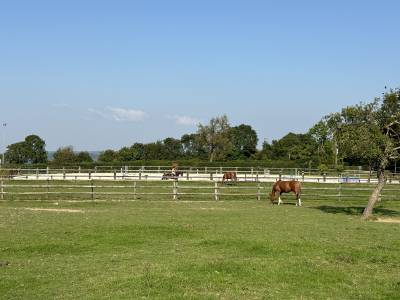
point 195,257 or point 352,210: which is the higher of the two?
point 195,257

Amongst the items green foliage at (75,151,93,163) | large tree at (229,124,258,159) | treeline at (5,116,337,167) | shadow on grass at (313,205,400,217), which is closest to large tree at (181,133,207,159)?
treeline at (5,116,337,167)

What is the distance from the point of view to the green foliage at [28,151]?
326 feet

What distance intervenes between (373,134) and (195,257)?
38.3 feet

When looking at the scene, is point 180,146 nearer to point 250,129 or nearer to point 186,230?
point 250,129

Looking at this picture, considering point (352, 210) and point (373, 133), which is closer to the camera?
point (373, 133)

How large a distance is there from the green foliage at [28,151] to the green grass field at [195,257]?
278ft

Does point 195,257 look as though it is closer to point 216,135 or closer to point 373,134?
point 373,134

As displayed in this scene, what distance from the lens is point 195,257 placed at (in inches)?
421

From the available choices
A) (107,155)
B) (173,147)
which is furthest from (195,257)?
(173,147)

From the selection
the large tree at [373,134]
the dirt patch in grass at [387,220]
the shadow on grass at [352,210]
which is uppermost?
the large tree at [373,134]

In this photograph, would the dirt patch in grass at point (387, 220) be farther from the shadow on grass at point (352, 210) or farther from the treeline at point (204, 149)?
the treeline at point (204, 149)

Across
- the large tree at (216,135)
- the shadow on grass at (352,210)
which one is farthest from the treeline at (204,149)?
the shadow on grass at (352,210)

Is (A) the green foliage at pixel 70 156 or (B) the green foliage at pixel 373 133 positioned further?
(A) the green foliage at pixel 70 156

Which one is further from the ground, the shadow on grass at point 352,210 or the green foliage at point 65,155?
the green foliage at point 65,155
